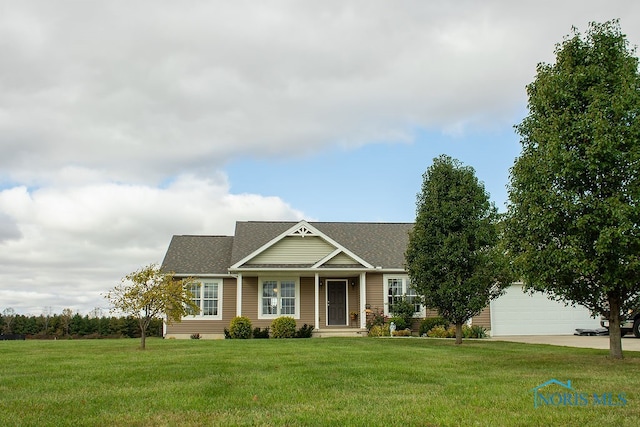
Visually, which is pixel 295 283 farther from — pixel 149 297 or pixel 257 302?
pixel 149 297

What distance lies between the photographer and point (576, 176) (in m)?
12.9

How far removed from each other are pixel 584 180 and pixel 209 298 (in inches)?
773

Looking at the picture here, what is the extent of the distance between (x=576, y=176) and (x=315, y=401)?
833 cm

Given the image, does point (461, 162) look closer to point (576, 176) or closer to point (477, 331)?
point (576, 176)

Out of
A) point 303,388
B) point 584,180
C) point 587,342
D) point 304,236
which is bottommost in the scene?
point 587,342

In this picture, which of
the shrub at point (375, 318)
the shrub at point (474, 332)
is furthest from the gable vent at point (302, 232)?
the shrub at point (474, 332)

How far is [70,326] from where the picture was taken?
3138cm

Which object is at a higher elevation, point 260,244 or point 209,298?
point 260,244

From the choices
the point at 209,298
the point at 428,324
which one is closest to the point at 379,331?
the point at 428,324

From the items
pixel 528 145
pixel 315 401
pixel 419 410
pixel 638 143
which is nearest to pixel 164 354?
pixel 315 401

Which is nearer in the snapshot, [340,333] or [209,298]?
[340,333]

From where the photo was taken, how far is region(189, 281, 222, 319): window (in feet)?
92.7

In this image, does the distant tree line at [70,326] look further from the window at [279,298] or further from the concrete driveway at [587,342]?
the concrete driveway at [587,342]

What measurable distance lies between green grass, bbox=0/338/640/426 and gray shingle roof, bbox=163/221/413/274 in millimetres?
14145
